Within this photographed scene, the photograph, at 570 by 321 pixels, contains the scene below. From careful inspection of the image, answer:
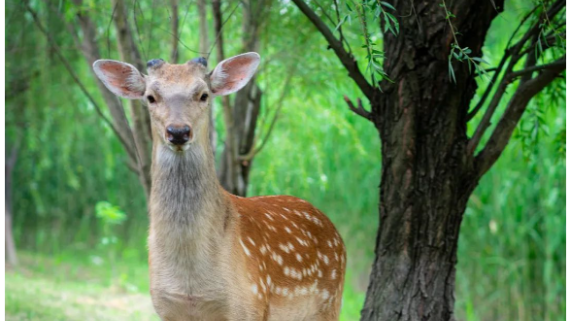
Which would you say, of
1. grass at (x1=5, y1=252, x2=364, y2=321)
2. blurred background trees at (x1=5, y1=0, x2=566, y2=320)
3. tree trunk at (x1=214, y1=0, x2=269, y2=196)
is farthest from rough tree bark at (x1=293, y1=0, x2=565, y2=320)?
grass at (x1=5, y1=252, x2=364, y2=321)

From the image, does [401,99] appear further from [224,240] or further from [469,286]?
[469,286]

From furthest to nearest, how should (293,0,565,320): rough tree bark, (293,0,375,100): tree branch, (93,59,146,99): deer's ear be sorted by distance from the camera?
(293,0,565,320): rough tree bark → (293,0,375,100): tree branch → (93,59,146,99): deer's ear

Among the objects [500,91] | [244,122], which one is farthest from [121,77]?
[244,122]

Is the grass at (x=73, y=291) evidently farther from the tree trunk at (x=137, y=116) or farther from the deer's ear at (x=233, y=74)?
the deer's ear at (x=233, y=74)

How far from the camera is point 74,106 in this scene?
23.9 feet

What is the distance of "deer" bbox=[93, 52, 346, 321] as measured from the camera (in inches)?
120

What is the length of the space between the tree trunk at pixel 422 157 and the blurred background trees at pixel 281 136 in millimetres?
146

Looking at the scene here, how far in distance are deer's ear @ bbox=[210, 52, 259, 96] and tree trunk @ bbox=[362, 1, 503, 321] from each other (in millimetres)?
752

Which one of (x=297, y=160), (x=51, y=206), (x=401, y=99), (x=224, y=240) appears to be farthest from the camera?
(x=51, y=206)

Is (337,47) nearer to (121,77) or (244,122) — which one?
(121,77)

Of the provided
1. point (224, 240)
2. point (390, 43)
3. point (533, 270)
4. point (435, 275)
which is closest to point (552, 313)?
point (533, 270)

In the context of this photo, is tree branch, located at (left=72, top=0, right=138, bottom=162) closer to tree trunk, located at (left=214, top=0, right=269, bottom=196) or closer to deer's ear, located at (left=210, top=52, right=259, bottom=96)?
tree trunk, located at (left=214, top=0, right=269, bottom=196)

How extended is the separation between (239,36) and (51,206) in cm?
706

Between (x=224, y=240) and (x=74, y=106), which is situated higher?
(x=74, y=106)
